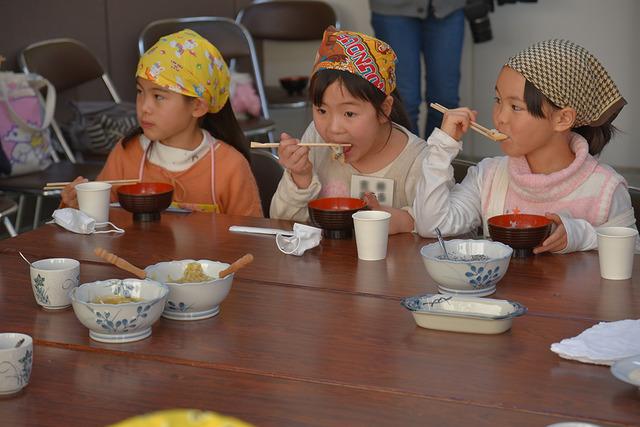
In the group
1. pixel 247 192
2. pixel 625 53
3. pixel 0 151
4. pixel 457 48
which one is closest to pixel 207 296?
pixel 247 192

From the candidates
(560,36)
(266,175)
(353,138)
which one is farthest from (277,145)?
(560,36)

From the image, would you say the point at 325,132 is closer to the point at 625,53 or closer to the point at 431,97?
the point at 431,97

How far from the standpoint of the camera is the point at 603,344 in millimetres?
1410

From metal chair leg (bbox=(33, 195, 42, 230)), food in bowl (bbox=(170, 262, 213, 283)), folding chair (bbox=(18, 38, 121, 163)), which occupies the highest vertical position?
folding chair (bbox=(18, 38, 121, 163))

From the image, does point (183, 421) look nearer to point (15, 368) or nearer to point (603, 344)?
point (15, 368)

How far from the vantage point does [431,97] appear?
17.0 feet

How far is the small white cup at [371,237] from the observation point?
1.94m

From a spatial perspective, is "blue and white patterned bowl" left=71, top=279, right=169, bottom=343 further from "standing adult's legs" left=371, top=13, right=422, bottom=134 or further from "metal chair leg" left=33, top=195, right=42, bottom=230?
"standing adult's legs" left=371, top=13, right=422, bottom=134

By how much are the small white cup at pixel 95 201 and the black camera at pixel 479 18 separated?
2979mm

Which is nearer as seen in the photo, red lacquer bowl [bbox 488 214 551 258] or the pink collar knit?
red lacquer bowl [bbox 488 214 551 258]

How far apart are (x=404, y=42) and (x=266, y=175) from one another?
205 cm

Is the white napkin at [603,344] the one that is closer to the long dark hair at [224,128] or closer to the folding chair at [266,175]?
the folding chair at [266,175]

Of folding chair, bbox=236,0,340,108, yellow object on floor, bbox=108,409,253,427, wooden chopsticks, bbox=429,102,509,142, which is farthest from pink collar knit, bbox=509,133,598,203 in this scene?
folding chair, bbox=236,0,340,108

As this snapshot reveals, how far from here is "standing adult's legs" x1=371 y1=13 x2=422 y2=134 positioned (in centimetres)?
474
